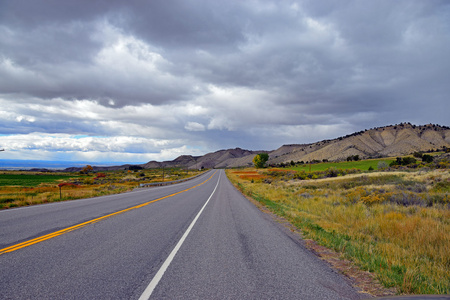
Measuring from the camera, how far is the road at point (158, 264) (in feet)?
13.3

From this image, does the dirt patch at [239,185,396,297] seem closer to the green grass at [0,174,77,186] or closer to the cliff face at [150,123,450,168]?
the green grass at [0,174,77,186]

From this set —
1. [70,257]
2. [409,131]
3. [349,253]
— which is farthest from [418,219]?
[409,131]

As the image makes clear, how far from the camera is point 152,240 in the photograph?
7168 millimetres

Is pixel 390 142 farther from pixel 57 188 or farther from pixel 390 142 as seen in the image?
pixel 57 188

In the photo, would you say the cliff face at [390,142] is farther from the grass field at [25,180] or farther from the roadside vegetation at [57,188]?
the grass field at [25,180]

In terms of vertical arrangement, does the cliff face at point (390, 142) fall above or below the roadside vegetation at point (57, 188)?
above

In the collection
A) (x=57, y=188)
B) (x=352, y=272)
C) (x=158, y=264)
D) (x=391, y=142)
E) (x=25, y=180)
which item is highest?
(x=391, y=142)

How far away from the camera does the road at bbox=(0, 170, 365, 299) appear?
405cm

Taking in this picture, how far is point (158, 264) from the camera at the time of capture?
524 centimetres

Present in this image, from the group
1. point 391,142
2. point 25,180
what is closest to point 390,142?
point 391,142

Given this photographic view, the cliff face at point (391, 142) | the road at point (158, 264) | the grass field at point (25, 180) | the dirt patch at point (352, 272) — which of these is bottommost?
the grass field at point (25, 180)

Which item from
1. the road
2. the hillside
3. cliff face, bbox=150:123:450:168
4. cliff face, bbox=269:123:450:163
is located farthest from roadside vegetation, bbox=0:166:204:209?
cliff face, bbox=269:123:450:163

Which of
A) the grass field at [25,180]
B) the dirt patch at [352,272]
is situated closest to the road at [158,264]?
the dirt patch at [352,272]

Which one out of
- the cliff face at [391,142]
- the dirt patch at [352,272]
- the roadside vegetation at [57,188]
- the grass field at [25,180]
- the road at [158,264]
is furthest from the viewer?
the cliff face at [391,142]
